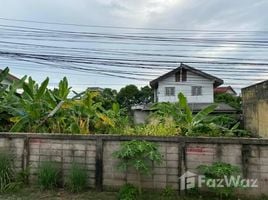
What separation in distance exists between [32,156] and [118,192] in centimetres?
197

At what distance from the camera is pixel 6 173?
638 centimetres

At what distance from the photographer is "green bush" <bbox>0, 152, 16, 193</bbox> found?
6.18 meters

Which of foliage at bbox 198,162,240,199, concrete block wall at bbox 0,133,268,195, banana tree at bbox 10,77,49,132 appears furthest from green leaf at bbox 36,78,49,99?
foliage at bbox 198,162,240,199

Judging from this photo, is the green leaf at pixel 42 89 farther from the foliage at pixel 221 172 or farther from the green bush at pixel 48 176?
the foliage at pixel 221 172

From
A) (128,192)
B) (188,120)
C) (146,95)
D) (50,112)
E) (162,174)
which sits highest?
(146,95)

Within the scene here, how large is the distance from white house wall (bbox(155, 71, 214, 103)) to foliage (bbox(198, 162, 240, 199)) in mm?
25698

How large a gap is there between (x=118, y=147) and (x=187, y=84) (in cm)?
2603

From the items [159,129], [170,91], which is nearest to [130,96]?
[170,91]

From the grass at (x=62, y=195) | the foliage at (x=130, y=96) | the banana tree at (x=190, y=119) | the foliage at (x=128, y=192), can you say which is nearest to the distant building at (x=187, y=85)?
the foliage at (x=130, y=96)

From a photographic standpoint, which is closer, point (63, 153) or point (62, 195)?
point (62, 195)

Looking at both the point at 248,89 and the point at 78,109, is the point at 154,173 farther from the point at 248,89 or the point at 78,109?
the point at 248,89

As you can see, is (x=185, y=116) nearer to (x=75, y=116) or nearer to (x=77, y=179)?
(x=75, y=116)

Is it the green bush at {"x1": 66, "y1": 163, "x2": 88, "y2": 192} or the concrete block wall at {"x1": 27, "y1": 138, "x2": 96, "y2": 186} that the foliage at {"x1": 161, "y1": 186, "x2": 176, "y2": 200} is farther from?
the green bush at {"x1": 66, "y1": 163, "x2": 88, "y2": 192}

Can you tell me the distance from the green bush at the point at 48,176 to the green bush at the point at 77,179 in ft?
0.98
